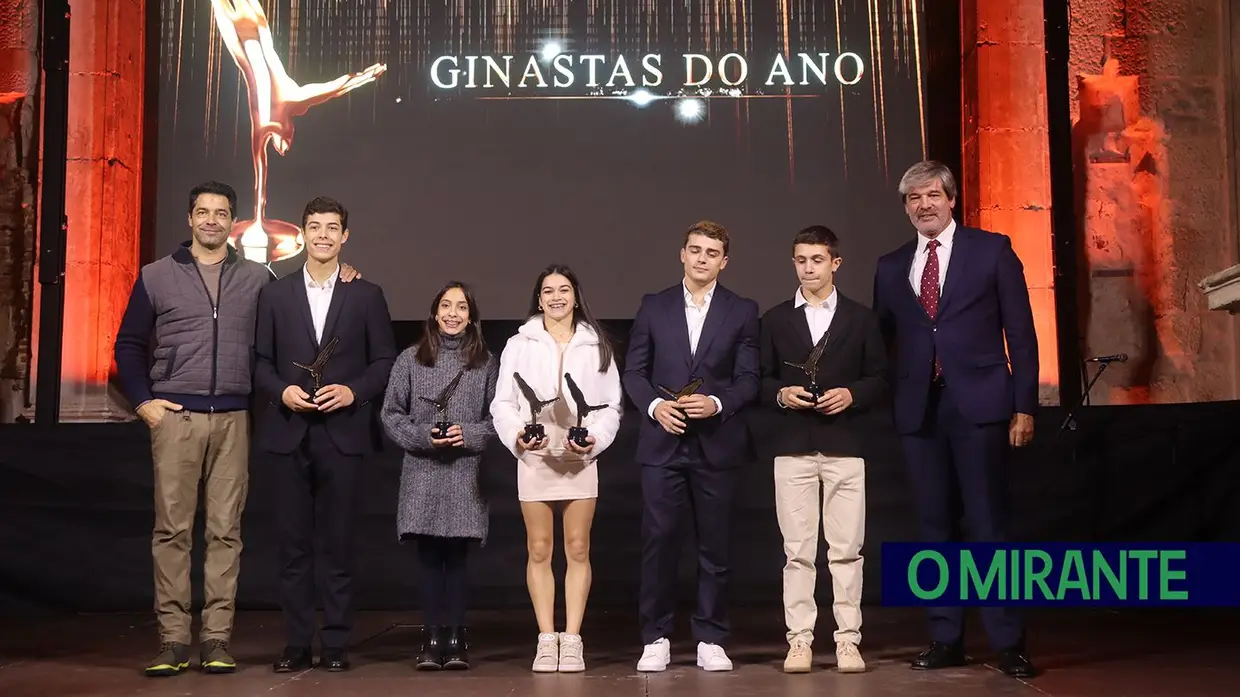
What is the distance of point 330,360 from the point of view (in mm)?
3875

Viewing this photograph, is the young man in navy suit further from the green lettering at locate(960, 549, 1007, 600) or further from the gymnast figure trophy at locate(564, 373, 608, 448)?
the green lettering at locate(960, 549, 1007, 600)

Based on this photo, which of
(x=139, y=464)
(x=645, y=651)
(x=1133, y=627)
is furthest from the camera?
(x=139, y=464)

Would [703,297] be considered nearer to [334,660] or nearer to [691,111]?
[334,660]

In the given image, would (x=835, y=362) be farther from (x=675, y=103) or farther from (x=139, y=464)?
(x=675, y=103)

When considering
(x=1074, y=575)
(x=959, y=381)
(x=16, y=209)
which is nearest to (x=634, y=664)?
(x=959, y=381)

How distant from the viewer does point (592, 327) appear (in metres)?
3.93

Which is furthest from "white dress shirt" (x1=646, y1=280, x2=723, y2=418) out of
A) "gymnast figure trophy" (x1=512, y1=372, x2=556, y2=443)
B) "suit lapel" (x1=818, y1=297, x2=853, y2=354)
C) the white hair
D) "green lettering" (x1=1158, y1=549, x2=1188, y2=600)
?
"green lettering" (x1=1158, y1=549, x2=1188, y2=600)

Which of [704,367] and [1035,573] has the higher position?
[704,367]

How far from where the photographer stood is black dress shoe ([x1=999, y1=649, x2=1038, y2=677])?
356 centimetres

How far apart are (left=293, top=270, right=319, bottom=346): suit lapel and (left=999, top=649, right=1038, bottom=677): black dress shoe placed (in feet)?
7.67

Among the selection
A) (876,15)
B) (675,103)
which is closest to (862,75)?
(876,15)

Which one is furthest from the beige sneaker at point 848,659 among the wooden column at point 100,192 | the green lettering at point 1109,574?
the wooden column at point 100,192

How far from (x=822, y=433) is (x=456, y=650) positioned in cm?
134

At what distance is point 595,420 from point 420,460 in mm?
592
